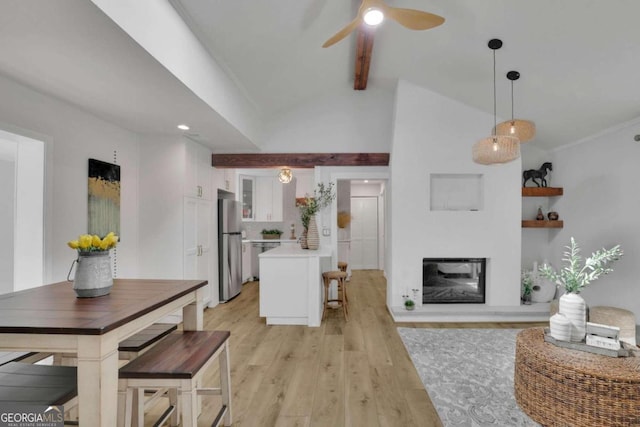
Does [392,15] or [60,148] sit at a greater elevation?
[392,15]

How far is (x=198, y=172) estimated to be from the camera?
4547 mm

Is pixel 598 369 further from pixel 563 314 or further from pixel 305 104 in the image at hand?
pixel 305 104

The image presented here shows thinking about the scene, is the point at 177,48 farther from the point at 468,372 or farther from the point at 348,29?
Result: the point at 468,372

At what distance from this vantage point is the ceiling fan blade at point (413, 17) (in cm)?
212

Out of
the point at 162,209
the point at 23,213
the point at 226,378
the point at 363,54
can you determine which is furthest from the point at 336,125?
the point at 226,378

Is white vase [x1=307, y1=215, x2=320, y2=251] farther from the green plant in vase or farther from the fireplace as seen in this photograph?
the fireplace

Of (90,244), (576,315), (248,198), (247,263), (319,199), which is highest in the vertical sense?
(248,198)

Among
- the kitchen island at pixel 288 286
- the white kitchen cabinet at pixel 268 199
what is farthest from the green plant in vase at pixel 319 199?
the white kitchen cabinet at pixel 268 199

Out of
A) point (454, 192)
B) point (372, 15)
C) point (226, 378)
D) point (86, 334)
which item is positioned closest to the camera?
point (86, 334)

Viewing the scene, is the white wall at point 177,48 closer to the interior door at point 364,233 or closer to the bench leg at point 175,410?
the bench leg at point 175,410

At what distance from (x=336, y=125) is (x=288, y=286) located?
264cm

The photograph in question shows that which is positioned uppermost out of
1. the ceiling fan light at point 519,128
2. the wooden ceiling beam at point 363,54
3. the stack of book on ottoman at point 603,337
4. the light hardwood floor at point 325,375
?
the wooden ceiling beam at point 363,54

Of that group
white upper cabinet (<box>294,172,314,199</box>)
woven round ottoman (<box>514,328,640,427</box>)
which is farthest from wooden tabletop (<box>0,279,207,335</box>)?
white upper cabinet (<box>294,172,314,199</box>)

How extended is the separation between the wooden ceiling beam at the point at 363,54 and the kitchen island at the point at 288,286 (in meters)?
2.44
